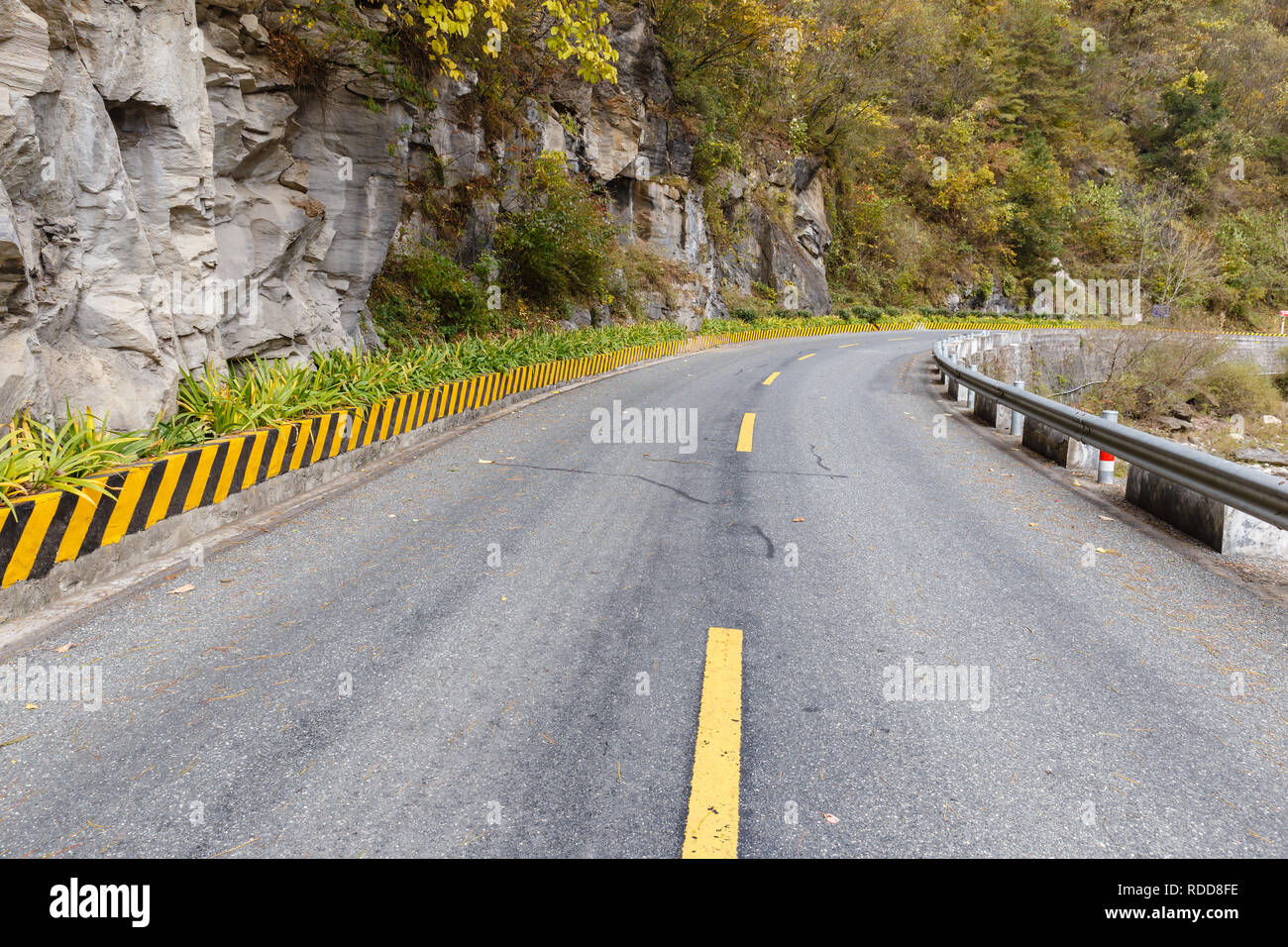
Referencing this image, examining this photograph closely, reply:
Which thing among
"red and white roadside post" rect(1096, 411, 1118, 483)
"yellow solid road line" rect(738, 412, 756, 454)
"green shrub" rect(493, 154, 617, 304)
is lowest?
"red and white roadside post" rect(1096, 411, 1118, 483)

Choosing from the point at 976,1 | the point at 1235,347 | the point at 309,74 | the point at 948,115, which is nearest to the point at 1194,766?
the point at 309,74

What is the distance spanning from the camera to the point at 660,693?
3.28 metres

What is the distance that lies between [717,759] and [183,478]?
4671 mm

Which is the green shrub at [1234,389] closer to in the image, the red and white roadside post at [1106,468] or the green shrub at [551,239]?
the red and white roadside post at [1106,468]

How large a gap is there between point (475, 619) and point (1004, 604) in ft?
10.3

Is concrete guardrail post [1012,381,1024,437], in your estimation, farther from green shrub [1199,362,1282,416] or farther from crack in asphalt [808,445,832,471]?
green shrub [1199,362,1282,416]

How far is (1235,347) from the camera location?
23.8 m

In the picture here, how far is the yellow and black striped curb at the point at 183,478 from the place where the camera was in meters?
4.16

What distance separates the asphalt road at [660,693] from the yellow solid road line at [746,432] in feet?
7.96

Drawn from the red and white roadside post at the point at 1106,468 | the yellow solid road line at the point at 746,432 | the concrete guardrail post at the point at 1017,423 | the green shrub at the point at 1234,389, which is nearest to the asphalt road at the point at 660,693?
the red and white roadside post at the point at 1106,468

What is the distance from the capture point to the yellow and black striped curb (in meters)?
4.16

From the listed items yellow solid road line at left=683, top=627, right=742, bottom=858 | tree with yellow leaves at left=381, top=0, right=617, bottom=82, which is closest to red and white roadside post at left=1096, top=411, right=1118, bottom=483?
yellow solid road line at left=683, top=627, right=742, bottom=858

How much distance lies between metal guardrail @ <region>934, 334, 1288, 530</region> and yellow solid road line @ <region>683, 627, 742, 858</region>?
3622 mm
